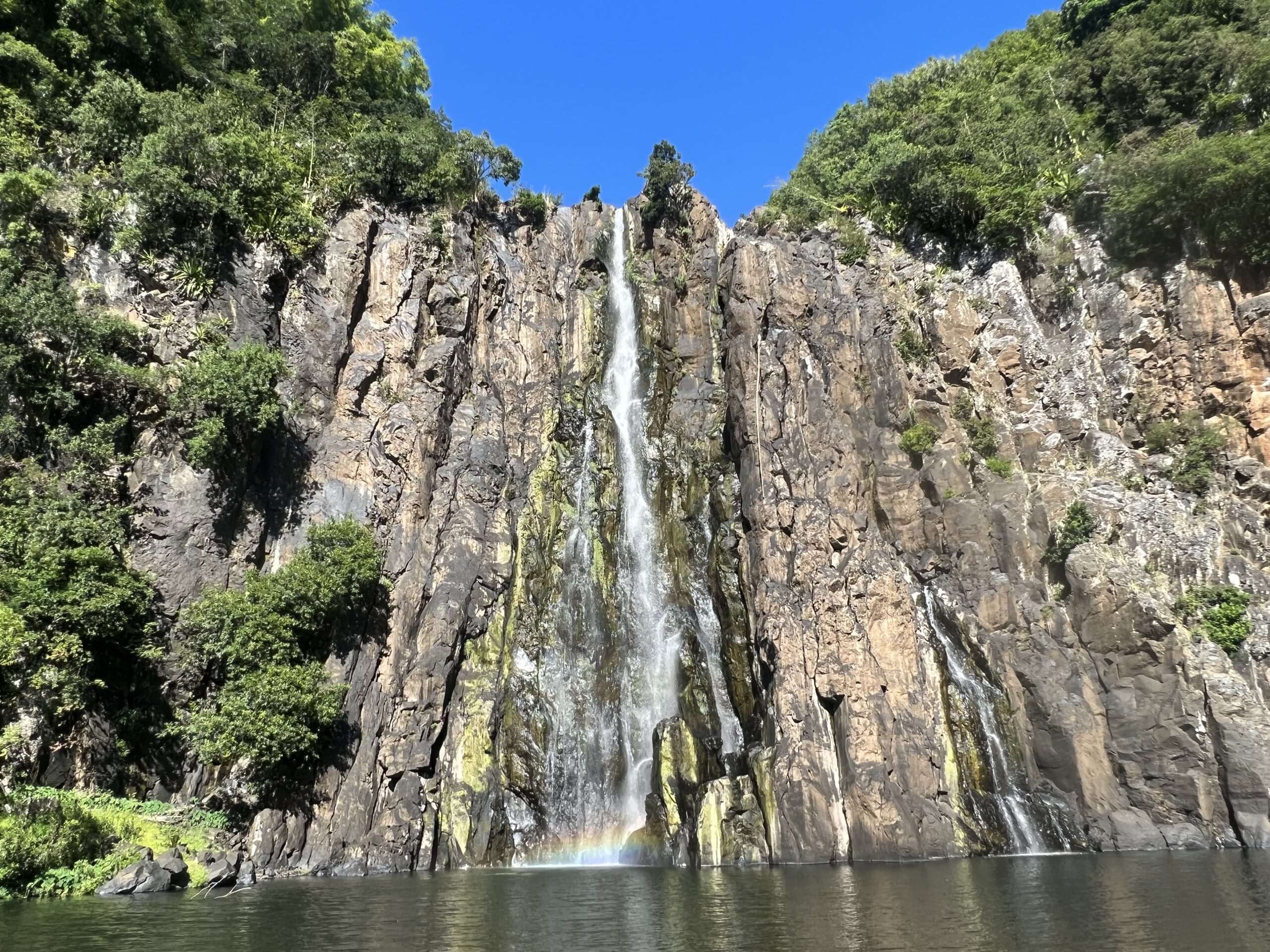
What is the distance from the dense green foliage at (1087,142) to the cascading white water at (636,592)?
1213cm

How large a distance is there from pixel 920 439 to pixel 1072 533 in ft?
21.5

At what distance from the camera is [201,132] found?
102 feet

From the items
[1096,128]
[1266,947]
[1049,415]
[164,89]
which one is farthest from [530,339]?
[1266,947]

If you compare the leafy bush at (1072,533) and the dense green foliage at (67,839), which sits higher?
the leafy bush at (1072,533)

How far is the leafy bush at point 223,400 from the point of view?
27.8 metres

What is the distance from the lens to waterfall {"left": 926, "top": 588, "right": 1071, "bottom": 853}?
24156mm

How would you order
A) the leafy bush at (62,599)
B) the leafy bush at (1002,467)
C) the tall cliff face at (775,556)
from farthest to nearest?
the leafy bush at (1002,467) → the tall cliff face at (775,556) → the leafy bush at (62,599)

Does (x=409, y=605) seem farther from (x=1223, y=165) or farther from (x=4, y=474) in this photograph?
(x=1223, y=165)

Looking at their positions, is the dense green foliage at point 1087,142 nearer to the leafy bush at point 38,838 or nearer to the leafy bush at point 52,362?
the leafy bush at point 52,362

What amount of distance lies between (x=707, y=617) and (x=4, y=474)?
24.7 metres

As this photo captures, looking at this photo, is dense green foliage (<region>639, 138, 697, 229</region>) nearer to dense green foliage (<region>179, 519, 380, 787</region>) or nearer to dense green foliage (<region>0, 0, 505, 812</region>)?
dense green foliage (<region>0, 0, 505, 812</region>)

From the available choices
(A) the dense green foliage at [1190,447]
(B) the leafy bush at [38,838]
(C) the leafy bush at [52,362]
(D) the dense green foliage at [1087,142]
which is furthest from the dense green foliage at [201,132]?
(A) the dense green foliage at [1190,447]

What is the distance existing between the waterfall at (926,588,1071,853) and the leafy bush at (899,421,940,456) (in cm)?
751

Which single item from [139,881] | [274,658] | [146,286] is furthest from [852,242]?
[139,881]
